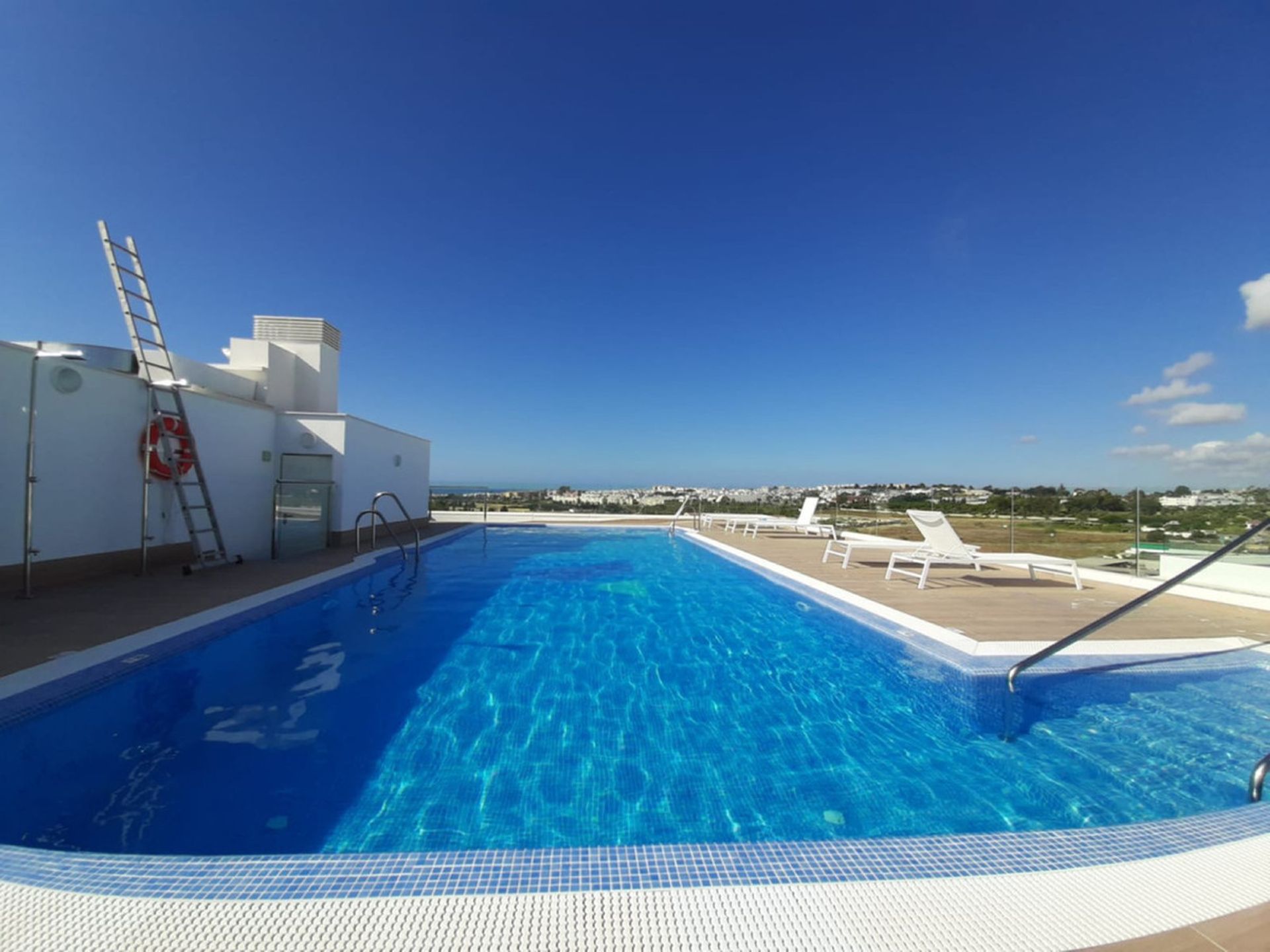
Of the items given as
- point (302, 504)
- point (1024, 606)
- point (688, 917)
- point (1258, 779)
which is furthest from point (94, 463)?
point (1024, 606)

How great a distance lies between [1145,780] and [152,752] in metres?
4.99

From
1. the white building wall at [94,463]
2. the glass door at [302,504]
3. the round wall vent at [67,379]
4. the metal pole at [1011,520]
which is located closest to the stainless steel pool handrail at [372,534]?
the glass door at [302,504]

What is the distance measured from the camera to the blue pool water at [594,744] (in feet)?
7.46

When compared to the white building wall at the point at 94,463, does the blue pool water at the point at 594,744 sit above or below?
below

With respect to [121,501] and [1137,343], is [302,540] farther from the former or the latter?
[1137,343]

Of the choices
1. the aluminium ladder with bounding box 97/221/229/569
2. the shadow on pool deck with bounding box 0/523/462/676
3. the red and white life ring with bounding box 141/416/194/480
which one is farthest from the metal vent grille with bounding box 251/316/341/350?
the shadow on pool deck with bounding box 0/523/462/676

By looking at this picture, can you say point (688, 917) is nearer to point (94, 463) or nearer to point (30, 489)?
point (30, 489)

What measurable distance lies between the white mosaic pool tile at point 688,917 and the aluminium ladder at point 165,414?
6122 mm

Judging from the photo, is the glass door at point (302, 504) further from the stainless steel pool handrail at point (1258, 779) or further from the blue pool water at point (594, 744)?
the stainless steel pool handrail at point (1258, 779)

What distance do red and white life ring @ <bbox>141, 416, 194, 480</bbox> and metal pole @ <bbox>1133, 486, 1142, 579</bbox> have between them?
39.3ft

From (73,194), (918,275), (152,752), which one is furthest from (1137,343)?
(73,194)

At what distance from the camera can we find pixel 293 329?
32.5ft

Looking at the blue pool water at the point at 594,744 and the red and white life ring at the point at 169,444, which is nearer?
the blue pool water at the point at 594,744

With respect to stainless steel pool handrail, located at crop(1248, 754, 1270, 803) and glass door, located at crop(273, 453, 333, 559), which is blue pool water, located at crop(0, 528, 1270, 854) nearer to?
stainless steel pool handrail, located at crop(1248, 754, 1270, 803)
